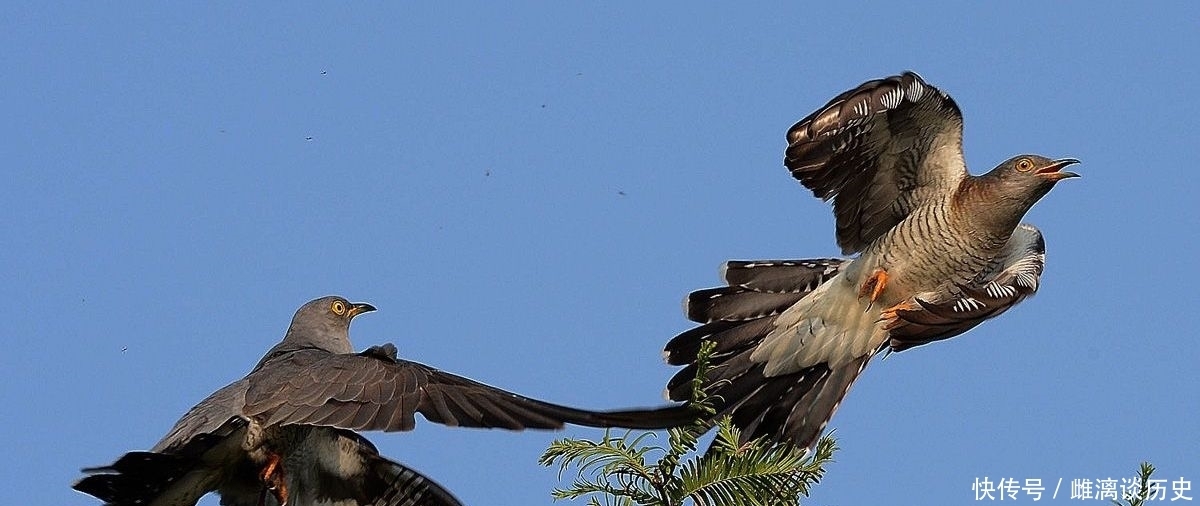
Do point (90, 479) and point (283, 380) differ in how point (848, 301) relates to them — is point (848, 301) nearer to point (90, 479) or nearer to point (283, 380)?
point (283, 380)

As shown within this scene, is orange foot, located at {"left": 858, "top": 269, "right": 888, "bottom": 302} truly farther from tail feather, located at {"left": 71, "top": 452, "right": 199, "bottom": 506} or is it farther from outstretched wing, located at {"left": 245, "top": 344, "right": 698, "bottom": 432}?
tail feather, located at {"left": 71, "top": 452, "right": 199, "bottom": 506}

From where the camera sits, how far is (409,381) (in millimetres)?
5305

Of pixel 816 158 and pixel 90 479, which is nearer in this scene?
pixel 90 479

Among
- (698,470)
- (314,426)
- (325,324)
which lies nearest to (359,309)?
(325,324)

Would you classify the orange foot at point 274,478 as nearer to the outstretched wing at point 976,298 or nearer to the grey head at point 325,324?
the grey head at point 325,324

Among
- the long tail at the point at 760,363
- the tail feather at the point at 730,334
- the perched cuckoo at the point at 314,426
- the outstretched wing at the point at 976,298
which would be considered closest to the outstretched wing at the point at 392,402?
the perched cuckoo at the point at 314,426

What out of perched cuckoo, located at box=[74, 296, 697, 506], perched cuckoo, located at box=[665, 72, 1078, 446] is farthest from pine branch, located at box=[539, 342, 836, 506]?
perched cuckoo, located at box=[665, 72, 1078, 446]

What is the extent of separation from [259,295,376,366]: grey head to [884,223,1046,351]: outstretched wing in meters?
2.85

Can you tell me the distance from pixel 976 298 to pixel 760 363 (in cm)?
118

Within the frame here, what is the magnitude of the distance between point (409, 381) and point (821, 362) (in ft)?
9.74

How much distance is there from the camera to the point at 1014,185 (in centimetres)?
716

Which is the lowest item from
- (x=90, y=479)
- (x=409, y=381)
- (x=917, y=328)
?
(x=90, y=479)

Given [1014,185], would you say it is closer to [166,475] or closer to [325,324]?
[325,324]

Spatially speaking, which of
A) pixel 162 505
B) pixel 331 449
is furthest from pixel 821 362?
pixel 162 505
